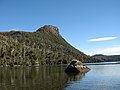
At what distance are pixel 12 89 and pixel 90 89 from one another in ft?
59.5

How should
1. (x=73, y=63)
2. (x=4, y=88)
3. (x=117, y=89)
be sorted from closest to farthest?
(x=117, y=89) → (x=4, y=88) → (x=73, y=63)

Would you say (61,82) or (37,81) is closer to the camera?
(61,82)

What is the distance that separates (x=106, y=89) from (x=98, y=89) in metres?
1.82

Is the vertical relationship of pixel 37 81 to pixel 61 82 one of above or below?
above

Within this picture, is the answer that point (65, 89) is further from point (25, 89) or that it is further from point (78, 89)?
point (25, 89)

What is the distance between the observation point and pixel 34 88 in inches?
2416

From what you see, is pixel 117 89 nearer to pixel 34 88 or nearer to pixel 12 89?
pixel 34 88

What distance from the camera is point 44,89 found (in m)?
59.1

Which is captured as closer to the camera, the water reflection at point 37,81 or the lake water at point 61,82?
the lake water at point 61,82

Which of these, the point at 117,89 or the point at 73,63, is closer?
the point at 117,89

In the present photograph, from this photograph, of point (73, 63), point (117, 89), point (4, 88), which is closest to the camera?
point (117, 89)

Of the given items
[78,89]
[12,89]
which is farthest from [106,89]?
[12,89]

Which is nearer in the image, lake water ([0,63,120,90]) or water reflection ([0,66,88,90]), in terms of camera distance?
lake water ([0,63,120,90])

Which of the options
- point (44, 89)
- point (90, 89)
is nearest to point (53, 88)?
point (44, 89)
